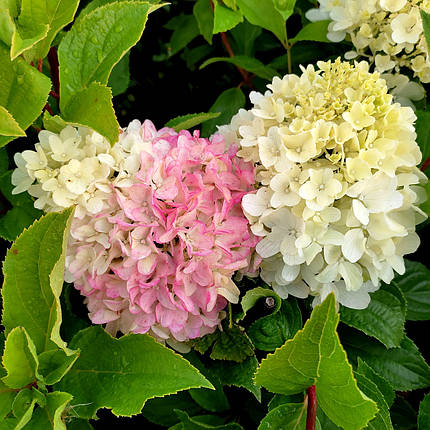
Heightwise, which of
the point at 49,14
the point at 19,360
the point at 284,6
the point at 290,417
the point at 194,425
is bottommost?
the point at 194,425

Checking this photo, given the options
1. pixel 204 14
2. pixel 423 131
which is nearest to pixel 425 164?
pixel 423 131

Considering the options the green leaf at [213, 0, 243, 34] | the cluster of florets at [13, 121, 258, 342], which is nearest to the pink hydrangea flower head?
the cluster of florets at [13, 121, 258, 342]

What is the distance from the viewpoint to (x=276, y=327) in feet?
2.66

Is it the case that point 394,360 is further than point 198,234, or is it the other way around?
point 394,360

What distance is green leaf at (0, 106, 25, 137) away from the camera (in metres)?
0.66

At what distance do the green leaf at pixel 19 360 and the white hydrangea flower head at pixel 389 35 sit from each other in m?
0.58

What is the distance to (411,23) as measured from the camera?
85cm

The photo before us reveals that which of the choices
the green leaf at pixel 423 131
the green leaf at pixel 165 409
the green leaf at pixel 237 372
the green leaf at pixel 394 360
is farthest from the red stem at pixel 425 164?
the green leaf at pixel 165 409

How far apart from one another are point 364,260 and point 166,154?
0.87 ft

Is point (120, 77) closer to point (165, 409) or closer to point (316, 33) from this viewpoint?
point (316, 33)

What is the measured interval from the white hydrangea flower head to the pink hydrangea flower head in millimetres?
282

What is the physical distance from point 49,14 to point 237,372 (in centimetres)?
49

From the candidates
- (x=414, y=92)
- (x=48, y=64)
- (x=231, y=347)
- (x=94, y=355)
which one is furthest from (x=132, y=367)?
(x=414, y=92)

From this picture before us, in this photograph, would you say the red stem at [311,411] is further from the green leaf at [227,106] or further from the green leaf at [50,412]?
the green leaf at [227,106]
